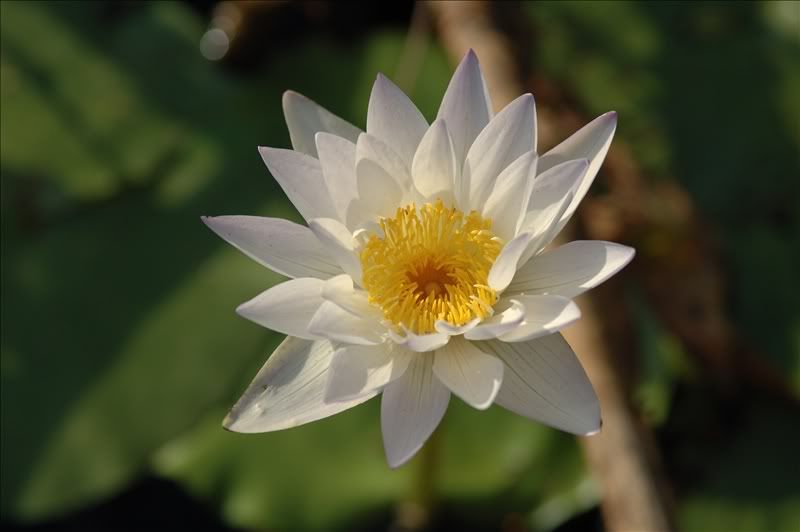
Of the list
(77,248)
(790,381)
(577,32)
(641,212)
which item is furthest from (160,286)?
(790,381)

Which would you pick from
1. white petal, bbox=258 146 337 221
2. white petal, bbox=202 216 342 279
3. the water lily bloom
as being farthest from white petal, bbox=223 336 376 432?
white petal, bbox=258 146 337 221

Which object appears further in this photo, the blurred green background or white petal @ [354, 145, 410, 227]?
the blurred green background

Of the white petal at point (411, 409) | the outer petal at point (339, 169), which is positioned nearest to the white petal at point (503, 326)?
the white petal at point (411, 409)

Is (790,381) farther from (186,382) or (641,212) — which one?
(186,382)

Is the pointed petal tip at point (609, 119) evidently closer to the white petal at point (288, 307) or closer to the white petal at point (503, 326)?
the white petal at point (503, 326)

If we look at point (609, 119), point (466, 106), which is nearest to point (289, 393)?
point (466, 106)

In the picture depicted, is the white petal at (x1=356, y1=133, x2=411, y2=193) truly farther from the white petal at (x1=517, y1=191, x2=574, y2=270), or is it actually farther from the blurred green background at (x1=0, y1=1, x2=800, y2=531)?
the blurred green background at (x1=0, y1=1, x2=800, y2=531)
